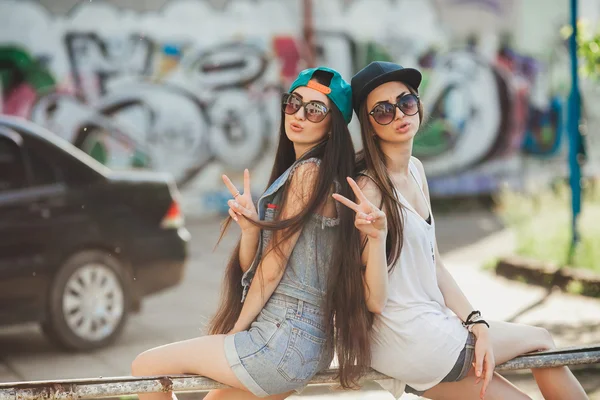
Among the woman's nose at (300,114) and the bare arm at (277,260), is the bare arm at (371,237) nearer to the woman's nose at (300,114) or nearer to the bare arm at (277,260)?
the bare arm at (277,260)

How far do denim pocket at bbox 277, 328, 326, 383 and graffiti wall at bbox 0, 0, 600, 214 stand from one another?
40.8ft

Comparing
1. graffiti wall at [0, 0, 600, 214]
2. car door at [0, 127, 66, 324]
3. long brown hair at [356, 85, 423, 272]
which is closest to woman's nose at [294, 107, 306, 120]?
long brown hair at [356, 85, 423, 272]

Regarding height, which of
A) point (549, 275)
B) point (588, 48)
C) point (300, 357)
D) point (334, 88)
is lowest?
point (549, 275)

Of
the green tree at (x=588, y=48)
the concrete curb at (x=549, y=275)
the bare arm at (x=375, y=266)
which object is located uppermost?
the green tree at (x=588, y=48)

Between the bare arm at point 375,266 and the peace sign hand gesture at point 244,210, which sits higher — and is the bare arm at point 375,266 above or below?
below

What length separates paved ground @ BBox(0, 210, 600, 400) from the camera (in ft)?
20.9

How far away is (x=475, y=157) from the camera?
688 inches

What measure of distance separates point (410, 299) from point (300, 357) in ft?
1.49

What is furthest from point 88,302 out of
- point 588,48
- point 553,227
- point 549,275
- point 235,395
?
point 553,227

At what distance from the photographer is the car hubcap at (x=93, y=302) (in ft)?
22.5

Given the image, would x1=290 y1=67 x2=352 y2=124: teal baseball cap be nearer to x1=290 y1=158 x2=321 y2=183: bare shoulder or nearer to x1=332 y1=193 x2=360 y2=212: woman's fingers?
x1=290 y1=158 x2=321 y2=183: bare shoulder

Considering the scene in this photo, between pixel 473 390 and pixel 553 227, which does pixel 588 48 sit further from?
pixel 473 390

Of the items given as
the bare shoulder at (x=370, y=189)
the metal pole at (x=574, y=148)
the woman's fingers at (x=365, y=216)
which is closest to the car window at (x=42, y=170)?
the bare shoulder at (x=370, y=189)

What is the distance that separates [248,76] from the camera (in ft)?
53.1
